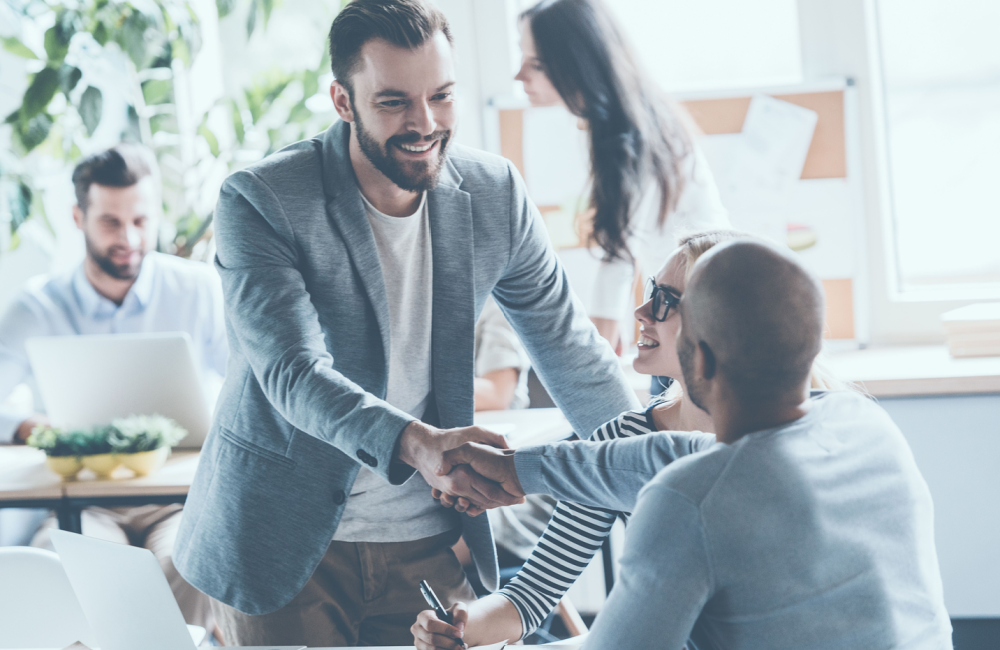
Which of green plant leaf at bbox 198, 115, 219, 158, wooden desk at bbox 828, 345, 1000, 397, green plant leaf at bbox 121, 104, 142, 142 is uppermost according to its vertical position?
green plant leaf at bbox 121, 104, 142, 142

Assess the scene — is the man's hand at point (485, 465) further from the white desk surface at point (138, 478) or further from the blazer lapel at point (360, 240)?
the white desk surface at point (138, 478)

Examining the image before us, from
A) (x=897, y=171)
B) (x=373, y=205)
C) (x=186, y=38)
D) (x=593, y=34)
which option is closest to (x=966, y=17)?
(x=897, y=171)

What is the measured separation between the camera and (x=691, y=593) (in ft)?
2.93

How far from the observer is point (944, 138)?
3082mm

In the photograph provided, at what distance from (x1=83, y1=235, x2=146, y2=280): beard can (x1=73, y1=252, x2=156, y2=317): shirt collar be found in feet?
0.08

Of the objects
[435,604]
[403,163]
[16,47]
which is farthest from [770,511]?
[16,47]

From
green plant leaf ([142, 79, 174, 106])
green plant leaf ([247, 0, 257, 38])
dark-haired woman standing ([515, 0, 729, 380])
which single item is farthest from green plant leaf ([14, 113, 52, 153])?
dark-haired woman standing ([515, 0, 729, 380])

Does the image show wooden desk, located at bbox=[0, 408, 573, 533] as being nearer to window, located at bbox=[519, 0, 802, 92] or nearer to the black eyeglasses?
the black eyeglasses

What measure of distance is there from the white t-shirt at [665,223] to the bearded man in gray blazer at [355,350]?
0.86 meters

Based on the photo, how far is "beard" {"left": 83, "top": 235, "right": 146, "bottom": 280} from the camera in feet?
9.71

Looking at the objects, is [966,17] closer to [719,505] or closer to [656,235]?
[656,235]

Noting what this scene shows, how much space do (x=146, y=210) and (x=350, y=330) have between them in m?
1.85

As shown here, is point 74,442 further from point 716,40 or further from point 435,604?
point 716,40

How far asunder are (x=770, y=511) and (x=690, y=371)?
0.59ft
